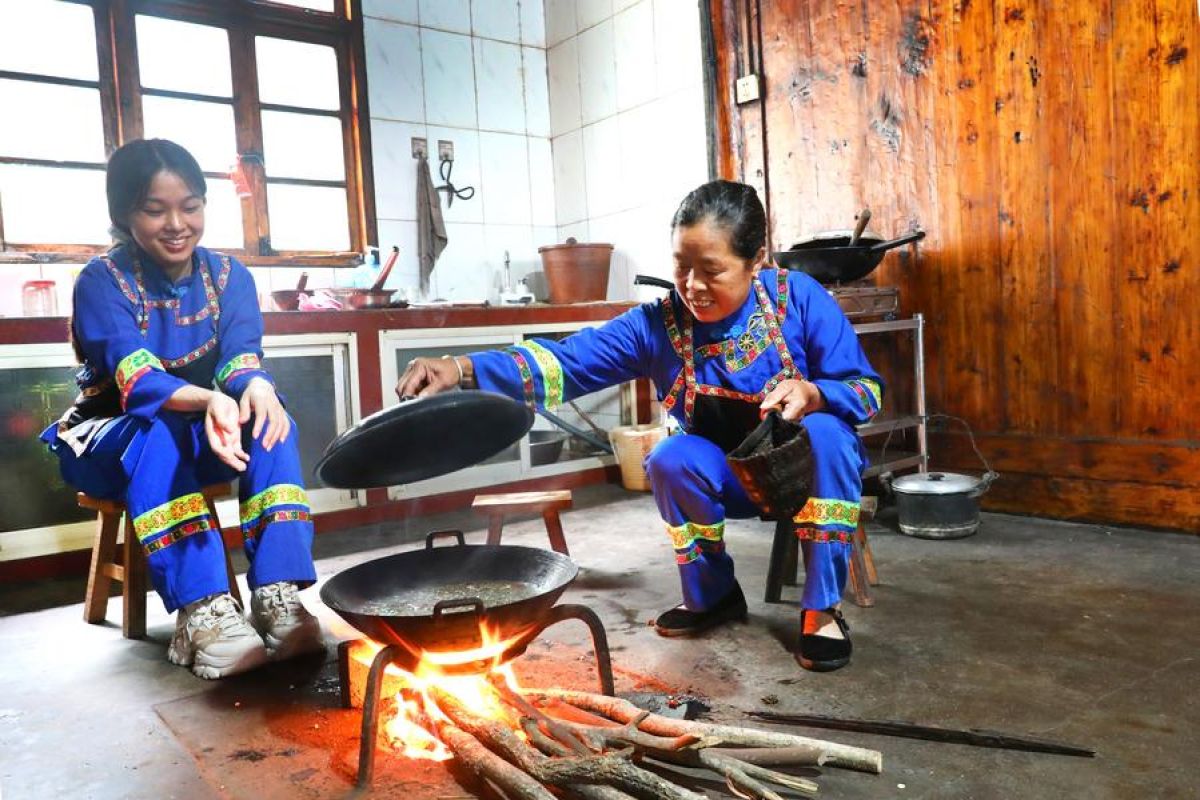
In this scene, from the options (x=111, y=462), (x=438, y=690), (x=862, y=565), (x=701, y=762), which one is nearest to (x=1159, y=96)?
(x=862, y=565)

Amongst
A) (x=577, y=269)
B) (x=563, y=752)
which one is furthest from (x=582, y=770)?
(x=577, y=269)

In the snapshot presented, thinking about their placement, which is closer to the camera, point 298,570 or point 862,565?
point 298,570

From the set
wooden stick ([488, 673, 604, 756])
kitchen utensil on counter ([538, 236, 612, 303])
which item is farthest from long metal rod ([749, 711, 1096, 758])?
kitchen utensil on counter ([538, 236, 612, 303])

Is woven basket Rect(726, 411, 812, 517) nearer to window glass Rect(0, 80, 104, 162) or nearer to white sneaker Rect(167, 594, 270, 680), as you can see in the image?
white sneaker Rect(167, 594, 270, 680)

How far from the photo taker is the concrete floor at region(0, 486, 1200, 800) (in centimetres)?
138

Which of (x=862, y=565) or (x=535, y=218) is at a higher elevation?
(x=535, y=218)

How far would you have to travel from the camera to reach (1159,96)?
2.64m

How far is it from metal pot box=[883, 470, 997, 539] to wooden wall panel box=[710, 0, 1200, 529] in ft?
1.27

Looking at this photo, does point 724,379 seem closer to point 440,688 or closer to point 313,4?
point 440,688

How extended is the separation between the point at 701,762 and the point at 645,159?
12.7ft

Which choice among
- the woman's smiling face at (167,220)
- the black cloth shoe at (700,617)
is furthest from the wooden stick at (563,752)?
the woman's smiling face at (167,220)

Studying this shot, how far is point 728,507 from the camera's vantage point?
2008 mm

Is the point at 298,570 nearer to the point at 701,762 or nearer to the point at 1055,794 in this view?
the point at 701,762

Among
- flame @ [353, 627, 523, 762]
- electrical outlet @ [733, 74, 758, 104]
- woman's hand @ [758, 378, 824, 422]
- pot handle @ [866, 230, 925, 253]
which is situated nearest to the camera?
A: flame @ [353, 627, 523, 762]
